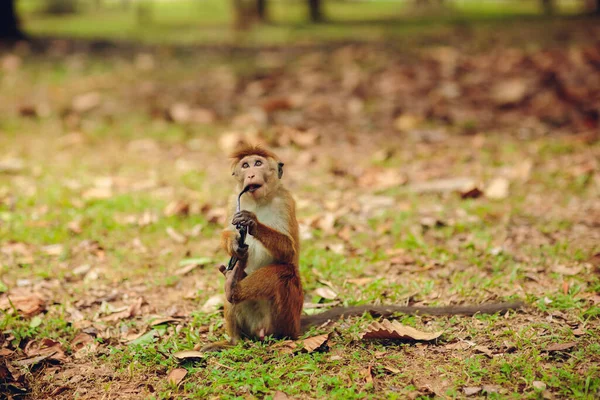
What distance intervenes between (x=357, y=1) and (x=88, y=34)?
12173 mm

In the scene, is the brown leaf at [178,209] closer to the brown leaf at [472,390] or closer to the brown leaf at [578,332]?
the brown leaf at [472,390]

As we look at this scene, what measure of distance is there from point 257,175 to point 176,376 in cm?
119

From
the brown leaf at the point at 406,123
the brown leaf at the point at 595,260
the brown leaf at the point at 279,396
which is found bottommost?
the brown leaf at the point at 279,396

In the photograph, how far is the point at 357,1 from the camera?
2336 cm

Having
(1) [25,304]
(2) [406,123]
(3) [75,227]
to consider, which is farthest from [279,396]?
(2) [406,123]

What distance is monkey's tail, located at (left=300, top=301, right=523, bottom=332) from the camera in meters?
3.81

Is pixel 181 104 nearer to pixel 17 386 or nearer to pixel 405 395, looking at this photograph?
pixel 17 386

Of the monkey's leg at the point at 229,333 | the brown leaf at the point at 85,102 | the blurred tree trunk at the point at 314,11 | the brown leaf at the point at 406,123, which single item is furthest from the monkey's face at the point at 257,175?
the blurred tree trunk at the point at 314,11

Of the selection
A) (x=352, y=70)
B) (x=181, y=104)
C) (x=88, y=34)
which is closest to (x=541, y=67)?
(x=352, y=70)

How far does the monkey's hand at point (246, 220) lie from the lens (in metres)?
3.31

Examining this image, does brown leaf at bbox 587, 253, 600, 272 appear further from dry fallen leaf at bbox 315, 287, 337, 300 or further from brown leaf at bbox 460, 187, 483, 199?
dry fallen leaf at bbox 315, 287, 337, 300

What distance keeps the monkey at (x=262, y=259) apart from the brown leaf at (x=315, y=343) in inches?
4.3

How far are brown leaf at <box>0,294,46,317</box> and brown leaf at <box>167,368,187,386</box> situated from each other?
135 cm

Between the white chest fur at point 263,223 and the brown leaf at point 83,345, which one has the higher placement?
the white chest fur at point 263,223
